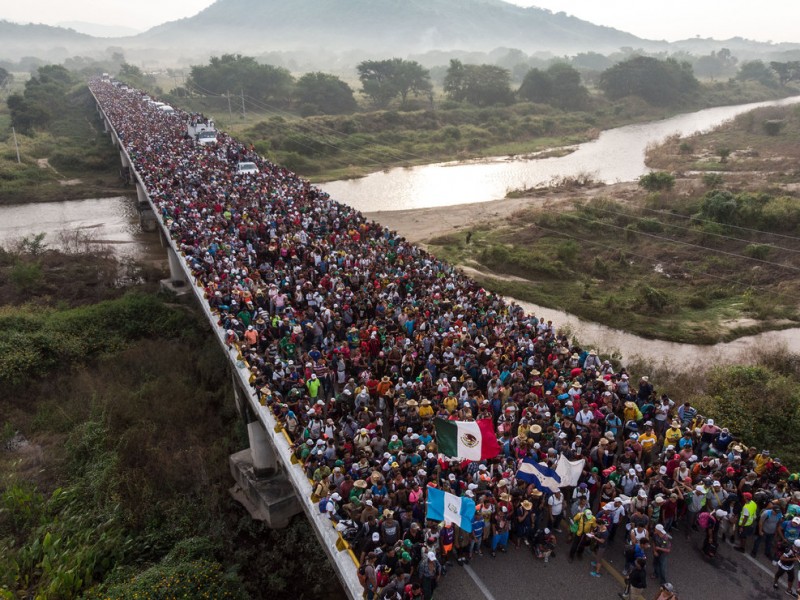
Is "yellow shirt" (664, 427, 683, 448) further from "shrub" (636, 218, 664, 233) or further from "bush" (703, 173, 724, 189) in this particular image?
"bush" (703, 173, 724, 189)

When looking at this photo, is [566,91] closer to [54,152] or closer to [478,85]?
[478,85]

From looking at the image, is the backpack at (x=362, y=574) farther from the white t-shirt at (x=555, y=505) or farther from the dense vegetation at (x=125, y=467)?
the dense vegetation at (x=125, y=467)

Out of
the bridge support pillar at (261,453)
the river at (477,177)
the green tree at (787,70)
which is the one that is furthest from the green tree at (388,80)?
the bridge support pillar at (261,453)

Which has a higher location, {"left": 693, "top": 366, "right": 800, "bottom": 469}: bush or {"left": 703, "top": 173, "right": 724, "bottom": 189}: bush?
{"left": 703, "top": 173, "right": 724, "bottom": 189}: bush

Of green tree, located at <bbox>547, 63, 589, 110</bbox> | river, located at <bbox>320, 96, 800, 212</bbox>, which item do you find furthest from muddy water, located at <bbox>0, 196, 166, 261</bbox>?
green tree, located at <bbox>547, 63, 589, 110</bbox>

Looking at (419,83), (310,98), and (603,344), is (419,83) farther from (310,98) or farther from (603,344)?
(603,344)

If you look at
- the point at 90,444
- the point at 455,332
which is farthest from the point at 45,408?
the point at 455,332
